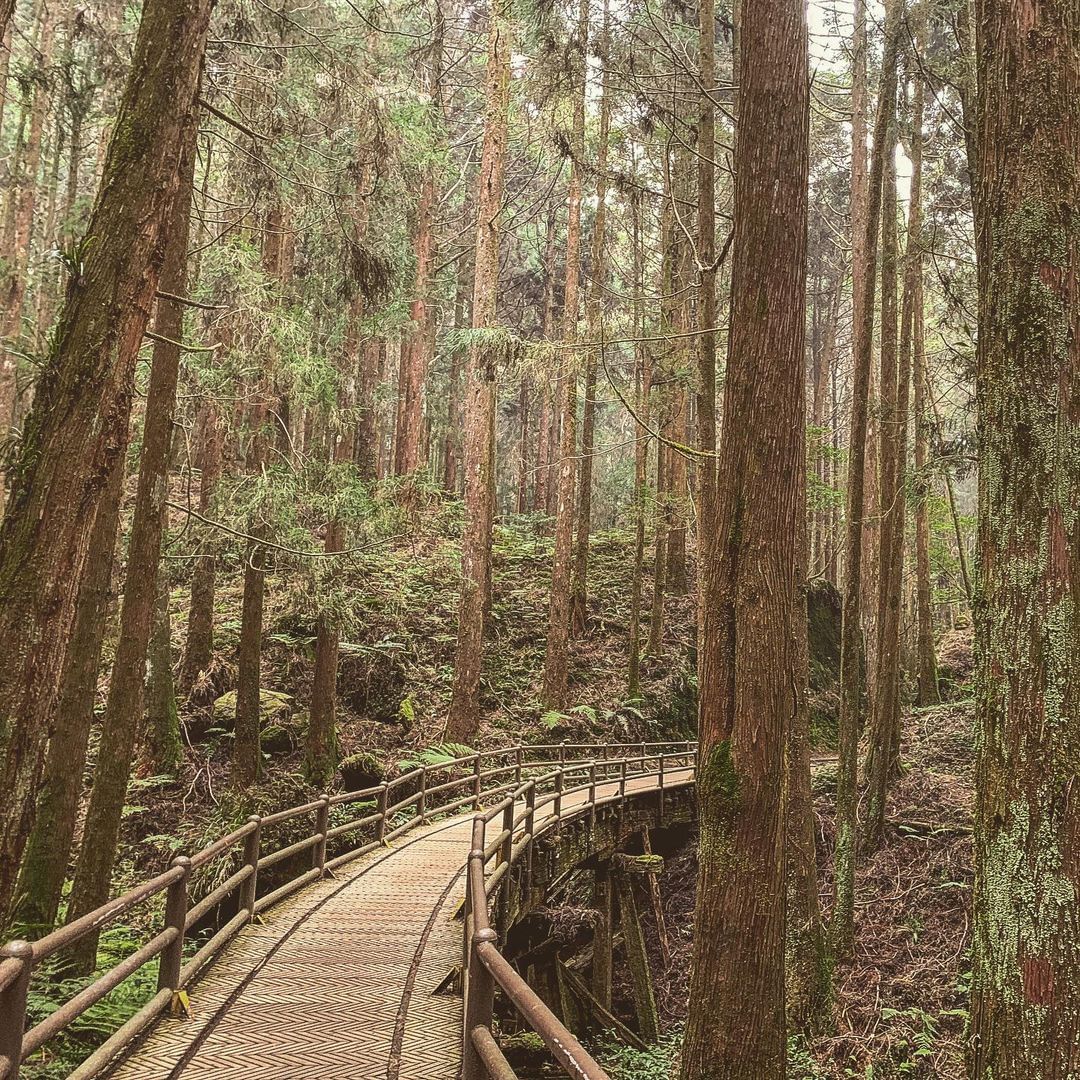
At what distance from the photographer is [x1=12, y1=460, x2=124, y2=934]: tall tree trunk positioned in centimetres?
823

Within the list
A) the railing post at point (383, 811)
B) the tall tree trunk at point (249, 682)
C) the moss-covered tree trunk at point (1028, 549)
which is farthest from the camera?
the tall tree trunk at point (249, 682)

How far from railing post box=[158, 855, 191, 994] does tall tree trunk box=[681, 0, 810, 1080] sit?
3.64m

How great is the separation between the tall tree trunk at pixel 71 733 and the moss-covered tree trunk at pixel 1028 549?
297 inches

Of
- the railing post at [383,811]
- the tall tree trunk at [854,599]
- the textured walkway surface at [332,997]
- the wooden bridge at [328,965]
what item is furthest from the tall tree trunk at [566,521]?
the textured walkway surface at [332,997]

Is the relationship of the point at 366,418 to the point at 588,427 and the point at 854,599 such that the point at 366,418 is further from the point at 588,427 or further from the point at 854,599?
the point at 854,599

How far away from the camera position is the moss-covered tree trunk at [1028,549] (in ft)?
11.3

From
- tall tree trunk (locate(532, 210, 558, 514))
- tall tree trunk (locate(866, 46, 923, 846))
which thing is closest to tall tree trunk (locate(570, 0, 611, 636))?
tall tree trunk (locate(532, 210, 558, 514))

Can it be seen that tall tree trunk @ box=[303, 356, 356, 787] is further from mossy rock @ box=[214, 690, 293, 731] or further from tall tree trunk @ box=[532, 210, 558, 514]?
tall tree trunk @ box=[532, 210, 558, 514]

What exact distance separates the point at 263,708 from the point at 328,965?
399 inches

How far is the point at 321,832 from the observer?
10.0m

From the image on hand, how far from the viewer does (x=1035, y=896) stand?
3463mm

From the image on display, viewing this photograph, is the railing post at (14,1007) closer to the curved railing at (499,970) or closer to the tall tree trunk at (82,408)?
the tall tree trunk at (82,408)

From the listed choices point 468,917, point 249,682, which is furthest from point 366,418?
point 468,917

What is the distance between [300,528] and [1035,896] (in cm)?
1152
